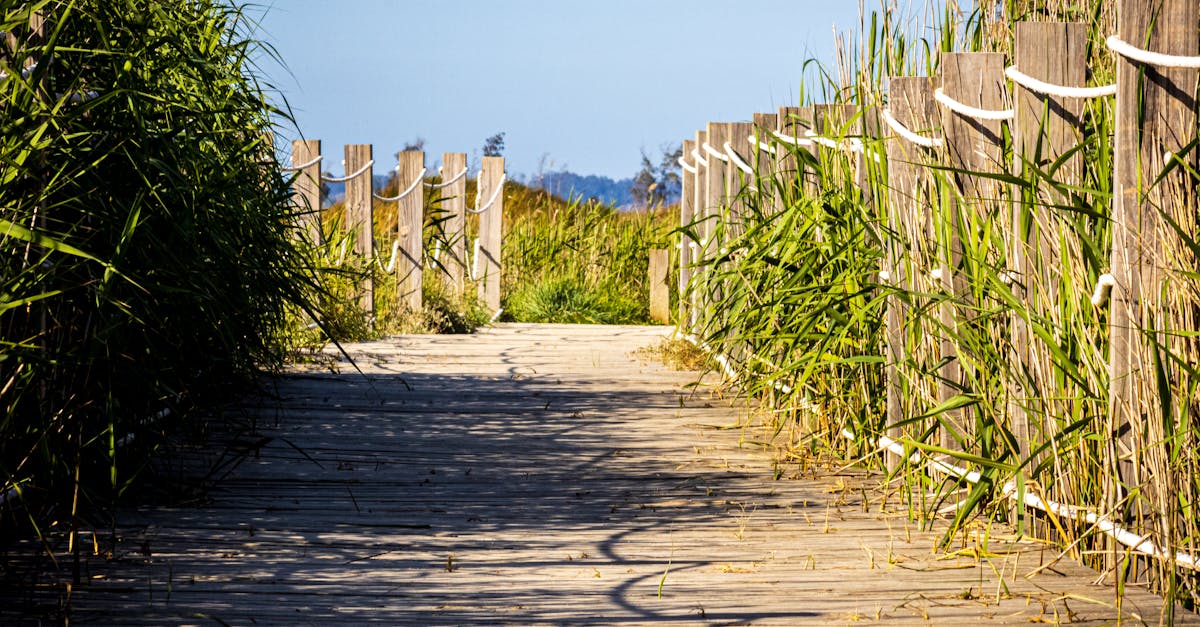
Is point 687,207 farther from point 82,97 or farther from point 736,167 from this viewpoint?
point 82,97

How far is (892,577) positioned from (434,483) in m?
1.68

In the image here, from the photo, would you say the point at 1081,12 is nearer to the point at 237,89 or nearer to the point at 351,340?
the point at 237,89

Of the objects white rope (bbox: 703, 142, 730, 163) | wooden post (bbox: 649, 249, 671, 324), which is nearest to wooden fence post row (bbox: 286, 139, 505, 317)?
wooden post (bbox: 649, 249, 671, 324)

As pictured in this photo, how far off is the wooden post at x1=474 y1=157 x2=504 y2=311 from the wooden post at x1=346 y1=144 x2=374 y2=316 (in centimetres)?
132

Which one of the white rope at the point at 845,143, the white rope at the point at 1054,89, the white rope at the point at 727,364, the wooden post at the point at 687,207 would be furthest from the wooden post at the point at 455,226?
the white rope at the point at 1054,89

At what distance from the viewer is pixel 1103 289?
110 inches

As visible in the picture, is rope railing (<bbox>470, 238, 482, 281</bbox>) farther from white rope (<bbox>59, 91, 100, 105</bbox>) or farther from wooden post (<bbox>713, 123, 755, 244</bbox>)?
white rope (<bbox>59, 91, 100, 105</bbox>)

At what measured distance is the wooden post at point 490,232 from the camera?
10.5m

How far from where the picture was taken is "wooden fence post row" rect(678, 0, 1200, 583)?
8.82 feet

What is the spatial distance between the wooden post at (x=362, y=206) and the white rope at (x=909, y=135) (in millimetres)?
5774

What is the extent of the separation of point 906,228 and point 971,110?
0.50m

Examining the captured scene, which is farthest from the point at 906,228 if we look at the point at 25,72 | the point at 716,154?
the point at 716,154

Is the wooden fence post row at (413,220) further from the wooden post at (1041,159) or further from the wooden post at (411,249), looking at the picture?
the wooden post at (1041,159)

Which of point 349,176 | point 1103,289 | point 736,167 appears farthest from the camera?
point 349,176
